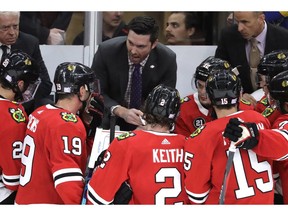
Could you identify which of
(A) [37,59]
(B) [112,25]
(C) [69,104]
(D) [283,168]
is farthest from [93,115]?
(B) [112,25]

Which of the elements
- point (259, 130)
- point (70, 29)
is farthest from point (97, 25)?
point (259, 130)

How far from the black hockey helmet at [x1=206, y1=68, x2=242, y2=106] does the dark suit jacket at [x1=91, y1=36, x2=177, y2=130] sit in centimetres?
99

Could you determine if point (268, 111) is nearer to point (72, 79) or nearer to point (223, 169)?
point (223, 169)

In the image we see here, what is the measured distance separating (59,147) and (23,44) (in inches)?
54.0

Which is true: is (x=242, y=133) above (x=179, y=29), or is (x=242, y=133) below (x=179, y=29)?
above

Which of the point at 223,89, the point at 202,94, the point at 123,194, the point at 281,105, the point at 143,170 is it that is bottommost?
the point at 123,194

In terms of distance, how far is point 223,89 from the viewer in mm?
3303

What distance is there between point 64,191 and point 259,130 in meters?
0.93

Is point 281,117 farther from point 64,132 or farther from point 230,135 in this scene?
point 64,132

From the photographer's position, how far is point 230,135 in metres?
3.07

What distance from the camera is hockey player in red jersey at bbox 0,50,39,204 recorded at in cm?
356

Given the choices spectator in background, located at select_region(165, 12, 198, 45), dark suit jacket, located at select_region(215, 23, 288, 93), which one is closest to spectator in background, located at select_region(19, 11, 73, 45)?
spectator in background, located at select_region(165, 12, 198, 45)

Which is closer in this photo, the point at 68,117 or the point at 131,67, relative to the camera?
the point at 68,117
